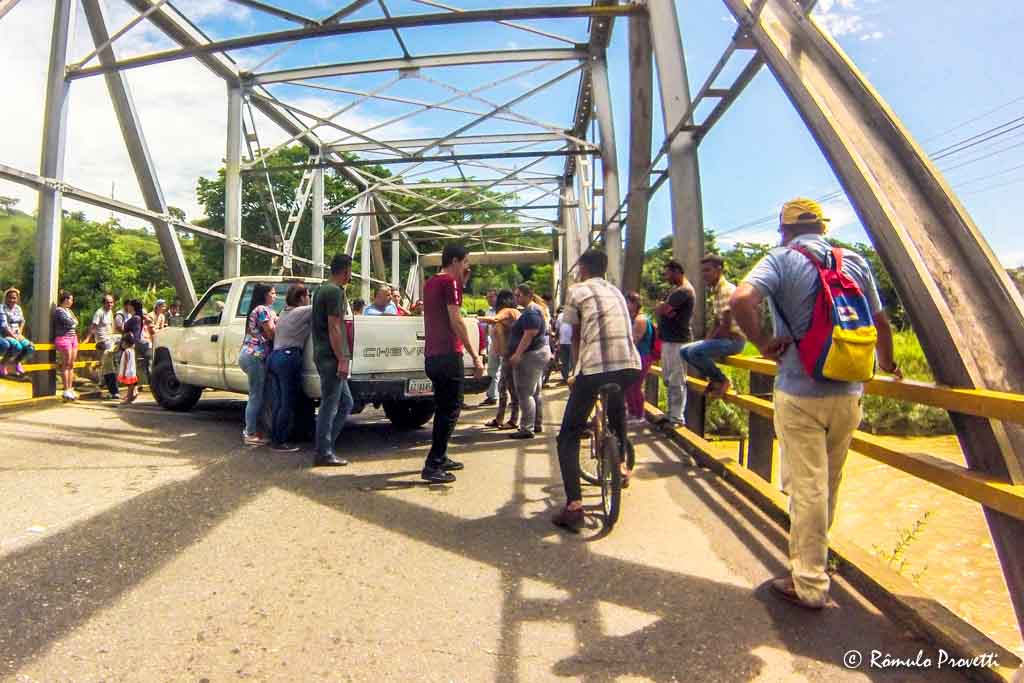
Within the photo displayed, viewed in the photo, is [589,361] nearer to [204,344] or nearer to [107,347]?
[204,344]

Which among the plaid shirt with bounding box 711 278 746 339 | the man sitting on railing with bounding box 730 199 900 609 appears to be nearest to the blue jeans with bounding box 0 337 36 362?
the plaid shirt with bounding box 711 278 746 339

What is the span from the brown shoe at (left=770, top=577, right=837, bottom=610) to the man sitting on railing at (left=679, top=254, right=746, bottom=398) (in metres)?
2.64

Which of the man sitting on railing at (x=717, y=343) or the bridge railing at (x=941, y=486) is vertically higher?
the man sitting on railing at (x=717, y=343)

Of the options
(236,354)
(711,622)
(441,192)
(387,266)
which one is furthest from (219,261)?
(711,622)

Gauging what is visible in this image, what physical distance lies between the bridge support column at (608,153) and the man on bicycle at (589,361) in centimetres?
736

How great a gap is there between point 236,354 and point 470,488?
4008 mm

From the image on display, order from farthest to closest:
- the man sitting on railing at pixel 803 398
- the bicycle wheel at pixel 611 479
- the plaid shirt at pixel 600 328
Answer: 1. the plaid shirt at pixel 600 328
2. the bicycle wheel at pixel 611 479
3. the man sitting on railing at pixel 803 398

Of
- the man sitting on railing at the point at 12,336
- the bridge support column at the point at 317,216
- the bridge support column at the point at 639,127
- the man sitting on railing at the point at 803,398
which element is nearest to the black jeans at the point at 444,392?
the man sitting on railing at the point at 803,398

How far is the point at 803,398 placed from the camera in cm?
295

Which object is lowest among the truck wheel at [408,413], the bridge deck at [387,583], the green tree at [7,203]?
the bridge deck at [387,583]

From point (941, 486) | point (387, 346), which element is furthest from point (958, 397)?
point (387, 346)

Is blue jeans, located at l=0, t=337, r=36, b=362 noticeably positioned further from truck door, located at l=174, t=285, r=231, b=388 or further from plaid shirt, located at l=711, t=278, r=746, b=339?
plaid shirt, located at l=711, t=278, r=746, b=339

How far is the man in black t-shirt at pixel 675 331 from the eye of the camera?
6.50 m

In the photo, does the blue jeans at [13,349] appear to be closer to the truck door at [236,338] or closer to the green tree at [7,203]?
the truck door at [236,338]
